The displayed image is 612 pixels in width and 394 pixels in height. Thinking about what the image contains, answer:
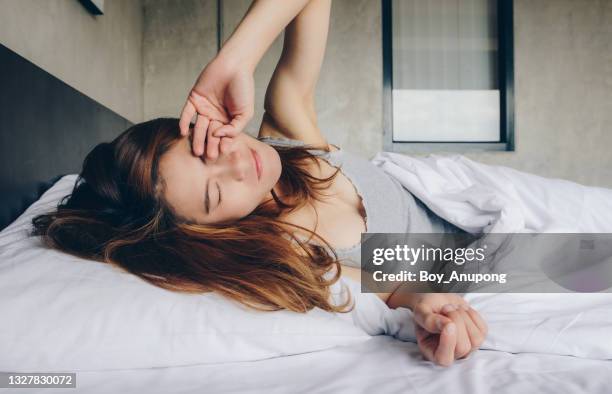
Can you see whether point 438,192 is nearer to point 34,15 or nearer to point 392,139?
point 34,15

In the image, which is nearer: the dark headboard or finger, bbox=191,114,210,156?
finger, bbox=191,114,210,156

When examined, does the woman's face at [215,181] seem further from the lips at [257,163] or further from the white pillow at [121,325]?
the white pillow at [121,325]

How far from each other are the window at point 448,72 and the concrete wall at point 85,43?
63.9 inches

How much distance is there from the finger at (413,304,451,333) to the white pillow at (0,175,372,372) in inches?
4.5

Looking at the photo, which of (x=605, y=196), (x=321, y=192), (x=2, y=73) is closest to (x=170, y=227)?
(x=321, y=192)

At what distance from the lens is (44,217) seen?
0.90m

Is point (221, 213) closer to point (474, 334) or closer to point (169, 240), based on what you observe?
point (169, 240)

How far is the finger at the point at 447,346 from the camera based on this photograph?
577 mm

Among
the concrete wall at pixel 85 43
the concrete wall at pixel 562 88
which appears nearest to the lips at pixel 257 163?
the concrete wall at pixel 85 43

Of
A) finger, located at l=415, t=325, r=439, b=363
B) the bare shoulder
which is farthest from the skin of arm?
finger, located at l=415, t=325, r=439, b=363

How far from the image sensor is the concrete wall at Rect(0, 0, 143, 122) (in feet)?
3.87

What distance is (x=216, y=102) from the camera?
881mm

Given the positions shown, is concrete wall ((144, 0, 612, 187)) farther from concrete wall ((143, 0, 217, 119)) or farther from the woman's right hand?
the woman's right hand

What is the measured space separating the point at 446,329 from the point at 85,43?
5.28ft
